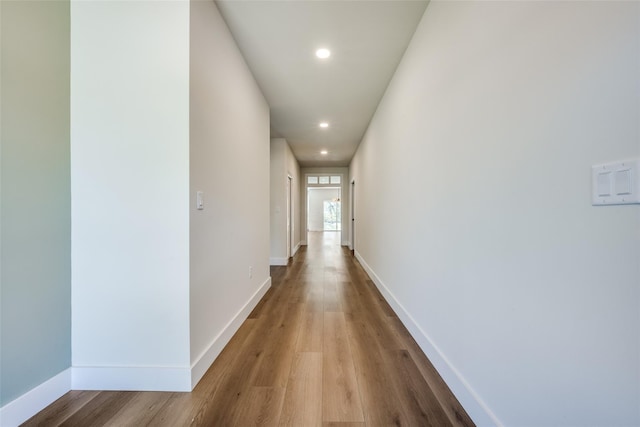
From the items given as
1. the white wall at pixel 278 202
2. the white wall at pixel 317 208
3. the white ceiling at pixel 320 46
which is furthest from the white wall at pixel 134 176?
the white wall at pixel 317 208

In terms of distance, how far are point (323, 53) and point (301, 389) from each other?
272cm

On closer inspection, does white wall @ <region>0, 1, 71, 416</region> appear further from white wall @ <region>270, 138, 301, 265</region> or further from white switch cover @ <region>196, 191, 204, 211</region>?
white wall @ <region>270, 138, 301, 265</region>

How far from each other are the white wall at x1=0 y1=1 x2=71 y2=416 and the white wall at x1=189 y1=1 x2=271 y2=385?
70 centimetres

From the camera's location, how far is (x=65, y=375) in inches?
58.2

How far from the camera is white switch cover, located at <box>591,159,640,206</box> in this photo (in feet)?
2.03

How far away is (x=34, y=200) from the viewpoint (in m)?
1.33

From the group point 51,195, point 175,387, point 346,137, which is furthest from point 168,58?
point 346,137

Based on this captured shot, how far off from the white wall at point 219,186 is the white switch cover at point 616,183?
1.73 m

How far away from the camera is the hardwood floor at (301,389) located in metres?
1.30

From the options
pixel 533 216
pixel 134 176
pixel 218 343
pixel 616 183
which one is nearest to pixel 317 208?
pixel 218 343

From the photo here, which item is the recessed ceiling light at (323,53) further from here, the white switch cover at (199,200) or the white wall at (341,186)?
the white wall at (341,186)

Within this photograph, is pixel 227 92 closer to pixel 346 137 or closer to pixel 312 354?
pixel 312 354

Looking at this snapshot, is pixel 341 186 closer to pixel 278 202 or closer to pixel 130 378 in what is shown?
pixel 278 202

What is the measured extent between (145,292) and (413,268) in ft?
Result: 6.28
